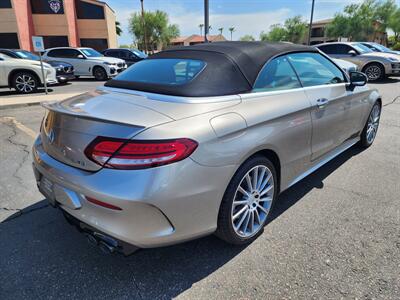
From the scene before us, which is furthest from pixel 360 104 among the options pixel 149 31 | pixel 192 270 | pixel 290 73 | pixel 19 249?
pixel 149 31

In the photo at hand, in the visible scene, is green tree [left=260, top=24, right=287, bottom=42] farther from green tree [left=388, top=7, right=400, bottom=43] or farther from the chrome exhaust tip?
the chrome exhaust tip

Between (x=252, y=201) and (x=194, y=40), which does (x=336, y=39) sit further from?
(x=252, y=201)

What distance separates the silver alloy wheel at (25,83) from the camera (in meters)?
10.2

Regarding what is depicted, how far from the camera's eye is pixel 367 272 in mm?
2188

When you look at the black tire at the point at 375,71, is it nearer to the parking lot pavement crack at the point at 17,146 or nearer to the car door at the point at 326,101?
the car door at the point at 326,101

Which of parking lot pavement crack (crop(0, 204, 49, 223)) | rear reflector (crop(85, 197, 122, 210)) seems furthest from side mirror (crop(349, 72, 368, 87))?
parking lot pavement crack (crop(0, 204, 49, 223))

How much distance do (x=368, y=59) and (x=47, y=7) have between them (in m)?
30.3

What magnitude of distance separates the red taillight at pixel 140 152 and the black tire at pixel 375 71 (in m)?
13.8

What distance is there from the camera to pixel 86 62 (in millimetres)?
15062

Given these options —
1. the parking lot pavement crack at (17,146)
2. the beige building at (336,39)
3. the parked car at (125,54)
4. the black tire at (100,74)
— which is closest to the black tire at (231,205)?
the parking lot pavement crack at (17,146)

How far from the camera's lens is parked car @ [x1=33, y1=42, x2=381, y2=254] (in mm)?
1809

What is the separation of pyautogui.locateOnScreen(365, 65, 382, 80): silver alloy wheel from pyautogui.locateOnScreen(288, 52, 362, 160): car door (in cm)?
1089

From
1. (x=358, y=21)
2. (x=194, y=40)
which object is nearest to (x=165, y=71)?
(x=358, y=21)

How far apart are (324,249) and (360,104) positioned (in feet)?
7.76
